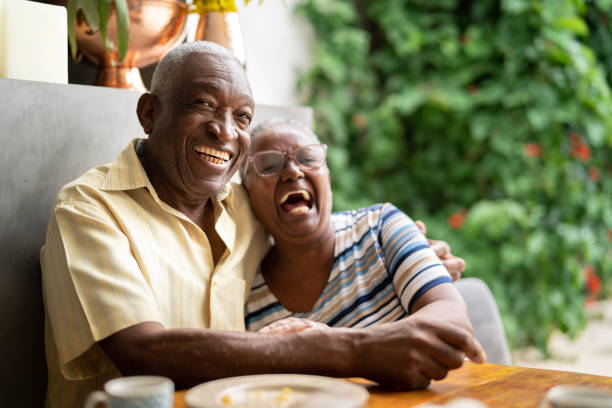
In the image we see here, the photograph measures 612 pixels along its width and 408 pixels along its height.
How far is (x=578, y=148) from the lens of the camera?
13.0 feet

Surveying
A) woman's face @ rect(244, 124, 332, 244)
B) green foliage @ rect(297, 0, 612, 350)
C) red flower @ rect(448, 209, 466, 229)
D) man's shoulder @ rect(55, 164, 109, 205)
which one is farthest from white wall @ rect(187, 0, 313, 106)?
man's shoulder @ rect(55, 164, 109, 205)

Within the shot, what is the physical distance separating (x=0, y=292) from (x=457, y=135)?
123 inches

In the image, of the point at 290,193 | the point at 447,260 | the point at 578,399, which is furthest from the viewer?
the point at 447,260

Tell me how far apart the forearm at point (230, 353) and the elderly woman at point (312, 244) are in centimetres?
50

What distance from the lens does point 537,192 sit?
3.97 m

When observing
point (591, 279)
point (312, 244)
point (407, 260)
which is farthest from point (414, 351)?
point (591, 279)

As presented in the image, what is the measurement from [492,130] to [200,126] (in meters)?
2.70

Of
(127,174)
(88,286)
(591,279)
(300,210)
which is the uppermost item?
(127,174)

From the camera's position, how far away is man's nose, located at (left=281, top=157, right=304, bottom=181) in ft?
6.16

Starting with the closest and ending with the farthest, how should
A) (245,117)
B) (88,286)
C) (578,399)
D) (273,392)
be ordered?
(578,399) → (273,392) → (88,286) → (245,117)

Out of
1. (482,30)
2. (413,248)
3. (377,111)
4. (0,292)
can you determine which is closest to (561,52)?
(482,30)

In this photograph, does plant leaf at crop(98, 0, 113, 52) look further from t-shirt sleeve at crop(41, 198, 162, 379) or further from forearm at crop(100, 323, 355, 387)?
forearm at crop(100, 323, 355, 387)

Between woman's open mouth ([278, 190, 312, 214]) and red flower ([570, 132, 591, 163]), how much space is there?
8.74 feet

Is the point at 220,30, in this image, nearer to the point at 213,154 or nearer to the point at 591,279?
the point at 213,154
